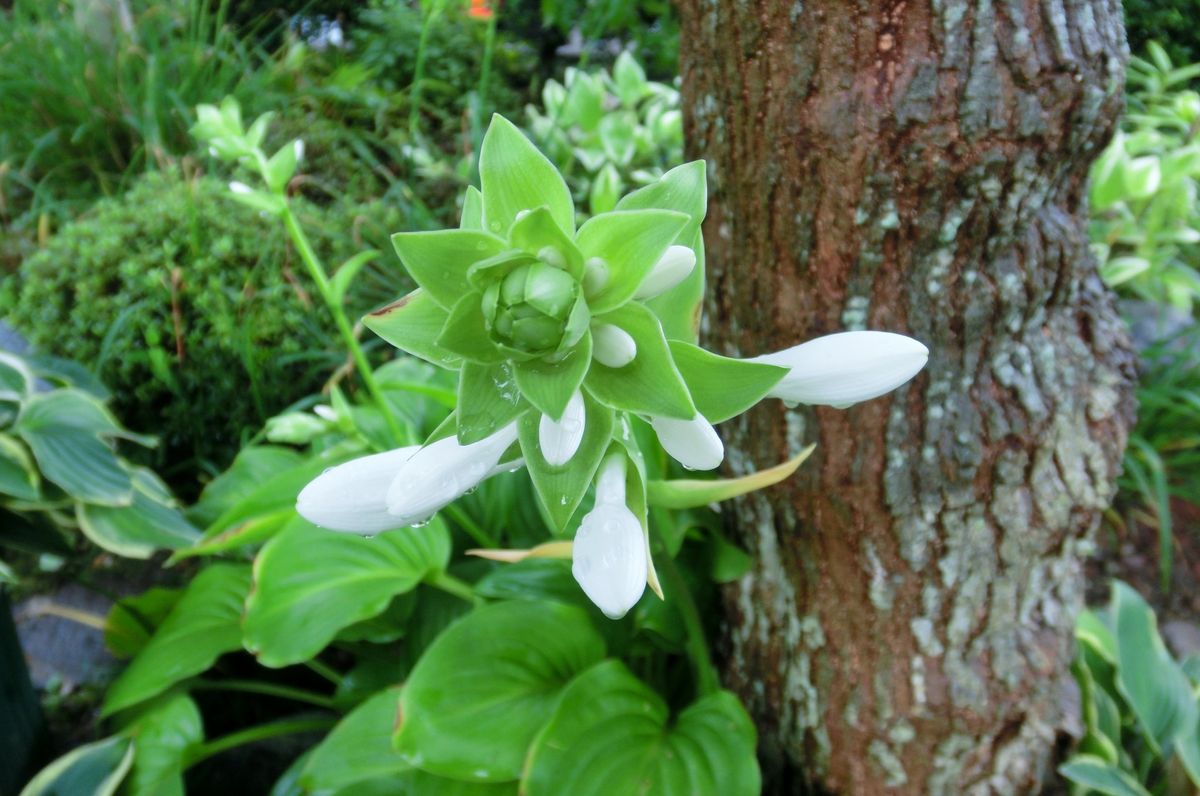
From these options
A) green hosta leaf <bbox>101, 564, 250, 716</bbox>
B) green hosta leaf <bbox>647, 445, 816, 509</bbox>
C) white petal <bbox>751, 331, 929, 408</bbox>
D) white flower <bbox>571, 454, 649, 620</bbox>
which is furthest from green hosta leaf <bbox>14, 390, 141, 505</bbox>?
white petal <bbox>751, 331, 929, 408</bbox>

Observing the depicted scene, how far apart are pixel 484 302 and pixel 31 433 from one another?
1.53 metres

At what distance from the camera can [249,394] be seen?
249 centimetres

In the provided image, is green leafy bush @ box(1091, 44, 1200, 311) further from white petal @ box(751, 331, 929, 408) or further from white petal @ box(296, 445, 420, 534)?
white petal @ box(296, 445, 420, 534)

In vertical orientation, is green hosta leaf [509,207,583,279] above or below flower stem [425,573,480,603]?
above

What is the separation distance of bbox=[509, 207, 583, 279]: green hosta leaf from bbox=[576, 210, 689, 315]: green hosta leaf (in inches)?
0.8

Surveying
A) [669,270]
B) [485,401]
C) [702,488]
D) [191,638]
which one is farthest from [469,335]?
[191,638]

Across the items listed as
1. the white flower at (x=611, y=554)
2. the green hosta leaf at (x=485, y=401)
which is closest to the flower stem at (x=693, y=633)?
the white flower at (x=611, y=554)

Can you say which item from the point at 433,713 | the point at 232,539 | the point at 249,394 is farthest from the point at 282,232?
the point at 433,713

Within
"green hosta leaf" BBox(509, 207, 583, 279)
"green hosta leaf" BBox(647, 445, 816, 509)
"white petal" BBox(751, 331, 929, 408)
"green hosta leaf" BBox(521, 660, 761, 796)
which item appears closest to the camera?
"green hosta leaf" BBox(509, 207, 583, 279)

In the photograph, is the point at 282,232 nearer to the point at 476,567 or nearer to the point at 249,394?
the point at 249,394

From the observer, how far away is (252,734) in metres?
1.73

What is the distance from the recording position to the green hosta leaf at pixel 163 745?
5.08ft

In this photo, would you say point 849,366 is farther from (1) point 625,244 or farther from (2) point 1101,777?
(2) point 1101,777

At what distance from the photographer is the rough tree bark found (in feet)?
3.24
